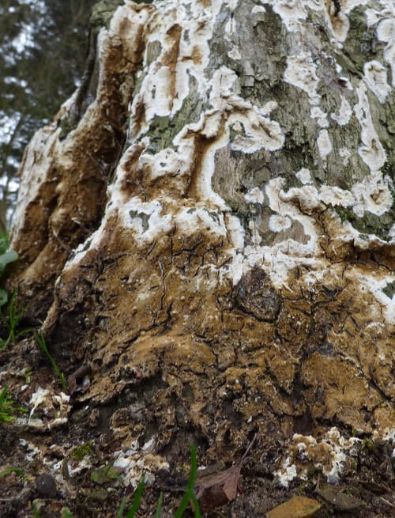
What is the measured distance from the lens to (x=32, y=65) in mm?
11883

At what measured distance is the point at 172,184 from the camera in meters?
2.13

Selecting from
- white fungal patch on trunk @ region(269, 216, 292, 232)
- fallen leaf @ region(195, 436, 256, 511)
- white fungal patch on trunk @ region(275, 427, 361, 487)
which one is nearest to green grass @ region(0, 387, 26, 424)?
fallen leaf @ region(195, 436, 256, 511)

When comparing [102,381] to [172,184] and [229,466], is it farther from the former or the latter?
[172,184]

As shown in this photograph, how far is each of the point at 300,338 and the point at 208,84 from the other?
1.24m

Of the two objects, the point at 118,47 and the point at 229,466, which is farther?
the point at 118,47

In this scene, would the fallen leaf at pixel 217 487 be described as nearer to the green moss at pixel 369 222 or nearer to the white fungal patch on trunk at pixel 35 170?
the green moss at pixel 369 222

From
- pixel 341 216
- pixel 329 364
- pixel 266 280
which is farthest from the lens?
pixel 341 216

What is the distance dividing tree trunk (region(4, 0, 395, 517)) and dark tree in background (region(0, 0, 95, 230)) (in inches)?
365

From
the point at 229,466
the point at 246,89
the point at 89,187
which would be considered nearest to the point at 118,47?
the point at 89,187

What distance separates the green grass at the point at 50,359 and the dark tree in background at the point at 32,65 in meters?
9.62

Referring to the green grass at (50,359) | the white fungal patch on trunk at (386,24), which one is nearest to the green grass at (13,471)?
the green grass at (50,359)

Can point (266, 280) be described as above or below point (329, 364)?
above

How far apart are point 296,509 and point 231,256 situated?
891 millimetres

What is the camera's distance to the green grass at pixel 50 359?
193 cm
